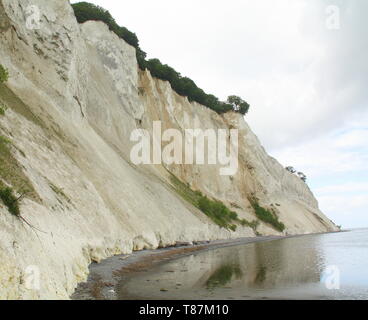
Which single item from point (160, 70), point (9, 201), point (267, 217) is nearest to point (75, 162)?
point (9, 201)

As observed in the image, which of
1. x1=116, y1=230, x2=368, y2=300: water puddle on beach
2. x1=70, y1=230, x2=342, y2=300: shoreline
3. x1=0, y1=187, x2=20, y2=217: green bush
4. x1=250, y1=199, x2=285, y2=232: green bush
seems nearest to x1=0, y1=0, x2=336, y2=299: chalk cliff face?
x1=0, y1=187, x2=20, y2=217: green bush

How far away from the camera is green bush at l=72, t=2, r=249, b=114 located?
52438 millimetres

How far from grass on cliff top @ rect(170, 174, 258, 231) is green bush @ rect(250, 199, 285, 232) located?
9230mm

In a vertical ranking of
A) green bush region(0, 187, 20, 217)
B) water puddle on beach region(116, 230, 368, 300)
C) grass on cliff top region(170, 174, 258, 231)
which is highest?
grass on cliff top region(170, 174, 258, 231)

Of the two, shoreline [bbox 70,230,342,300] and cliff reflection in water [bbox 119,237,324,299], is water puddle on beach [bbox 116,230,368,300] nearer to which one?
cliff reflection in water [bbox 119,237,324,299]

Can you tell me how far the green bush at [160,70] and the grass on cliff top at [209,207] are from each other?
2197 centimetres

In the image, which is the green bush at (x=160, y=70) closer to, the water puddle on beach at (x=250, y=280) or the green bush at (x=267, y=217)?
the green bush at (x=267, y=217)

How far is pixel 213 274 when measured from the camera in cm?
2200

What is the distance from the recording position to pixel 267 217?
2729 inches

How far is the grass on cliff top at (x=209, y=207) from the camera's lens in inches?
1971

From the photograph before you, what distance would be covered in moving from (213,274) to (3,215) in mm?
14243
